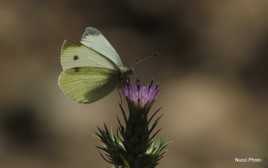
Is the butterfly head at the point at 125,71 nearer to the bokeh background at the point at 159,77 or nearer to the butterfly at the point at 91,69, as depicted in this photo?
the butterfly at the point at 91,69

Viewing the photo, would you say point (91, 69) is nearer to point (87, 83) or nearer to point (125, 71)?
point (87, 83)

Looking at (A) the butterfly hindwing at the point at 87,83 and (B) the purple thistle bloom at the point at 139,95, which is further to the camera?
(A) the butterfly hindwing at the point at 87,83

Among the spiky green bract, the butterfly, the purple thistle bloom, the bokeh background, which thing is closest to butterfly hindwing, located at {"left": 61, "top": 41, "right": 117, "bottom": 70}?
the butterfly

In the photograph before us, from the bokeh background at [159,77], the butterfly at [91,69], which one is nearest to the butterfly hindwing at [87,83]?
the butterfly at [91,69]

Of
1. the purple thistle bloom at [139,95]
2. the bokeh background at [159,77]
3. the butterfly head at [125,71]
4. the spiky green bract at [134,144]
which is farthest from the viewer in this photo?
the bokeh background at [159,77]

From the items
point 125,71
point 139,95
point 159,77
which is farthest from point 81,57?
point 159,77

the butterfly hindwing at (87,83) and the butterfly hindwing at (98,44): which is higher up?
the butterfly hindwing at (98,44)

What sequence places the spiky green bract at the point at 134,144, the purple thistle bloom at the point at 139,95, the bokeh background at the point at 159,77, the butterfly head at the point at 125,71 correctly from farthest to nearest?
the bokeh background at the point at 159,77 → the butterfly head at the point at 125,71 → the purple thistle bloom at the point at 139,95 → the spiky green bract at the point at 134,144

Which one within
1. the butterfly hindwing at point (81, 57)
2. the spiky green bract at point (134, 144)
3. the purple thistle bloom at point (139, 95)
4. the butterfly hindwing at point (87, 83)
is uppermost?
the butterfly hindwing at point (81, 57)
